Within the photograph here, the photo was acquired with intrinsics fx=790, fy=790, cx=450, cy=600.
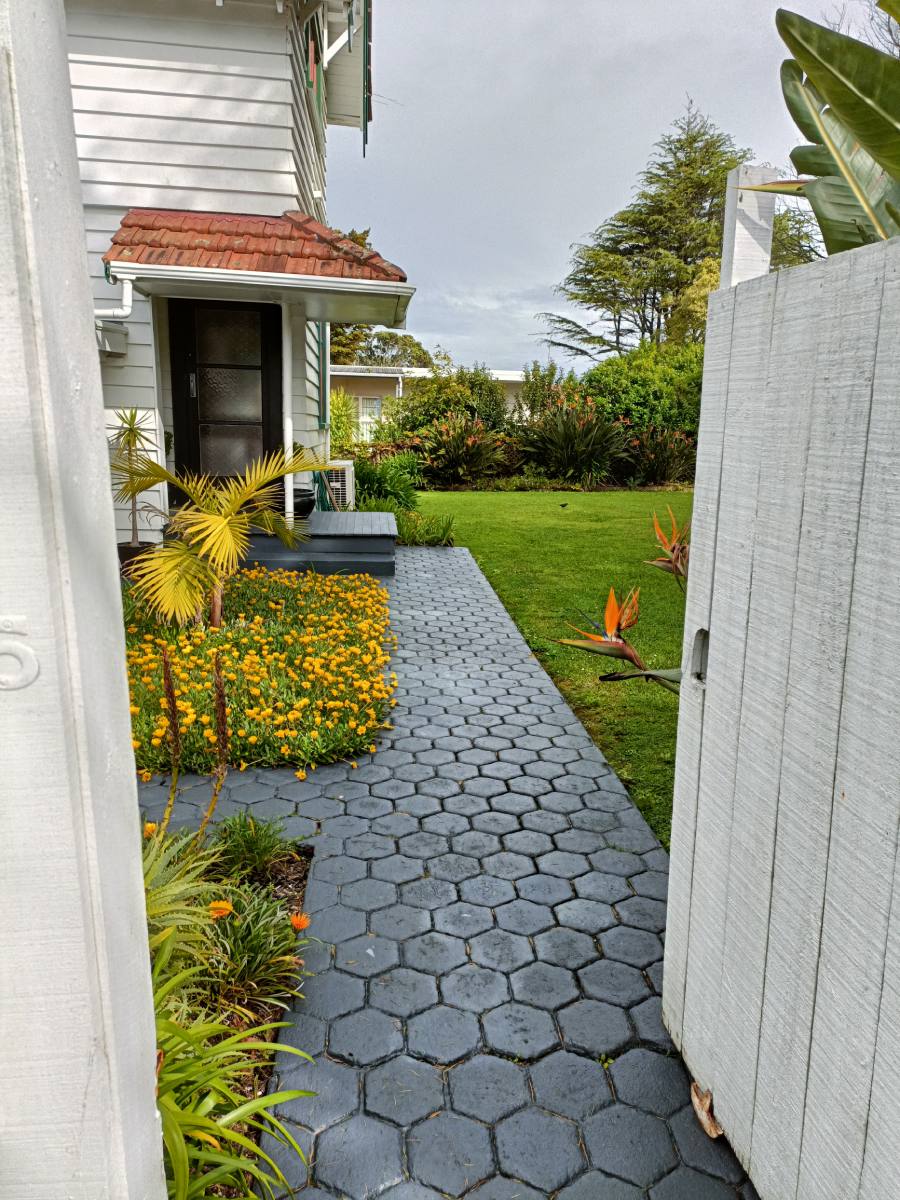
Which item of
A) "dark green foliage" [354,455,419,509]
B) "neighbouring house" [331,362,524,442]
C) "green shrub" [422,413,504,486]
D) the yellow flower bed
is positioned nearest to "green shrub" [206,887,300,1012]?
the yellow flower bed

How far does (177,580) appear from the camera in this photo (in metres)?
5.40

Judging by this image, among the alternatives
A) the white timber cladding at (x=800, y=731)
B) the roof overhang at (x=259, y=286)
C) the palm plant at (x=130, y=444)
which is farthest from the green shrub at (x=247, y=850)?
the roof overhang at (x=259, y=286)

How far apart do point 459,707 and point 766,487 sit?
3.56m

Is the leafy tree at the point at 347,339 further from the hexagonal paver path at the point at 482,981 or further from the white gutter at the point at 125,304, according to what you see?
the hexagonal paver path at the point at 482,981

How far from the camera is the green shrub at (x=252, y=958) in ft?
7.82

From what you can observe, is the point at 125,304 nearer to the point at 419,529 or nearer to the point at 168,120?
the point at 168,120

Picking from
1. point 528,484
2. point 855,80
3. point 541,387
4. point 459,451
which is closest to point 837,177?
point 855,80

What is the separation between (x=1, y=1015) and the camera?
3.58 ft

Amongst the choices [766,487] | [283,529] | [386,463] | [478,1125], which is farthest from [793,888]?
[386,463]

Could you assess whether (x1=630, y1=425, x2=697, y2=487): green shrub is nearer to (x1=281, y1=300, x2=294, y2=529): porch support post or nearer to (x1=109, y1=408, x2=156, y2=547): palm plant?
(x1=281, y1=300, x2=294, y2=529): porch support post

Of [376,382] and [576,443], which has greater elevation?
[376,382]

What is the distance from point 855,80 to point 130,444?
20.0 ft

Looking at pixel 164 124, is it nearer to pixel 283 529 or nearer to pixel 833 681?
pixel 283 529

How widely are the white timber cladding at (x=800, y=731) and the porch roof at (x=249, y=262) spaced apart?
5552 millimetres
